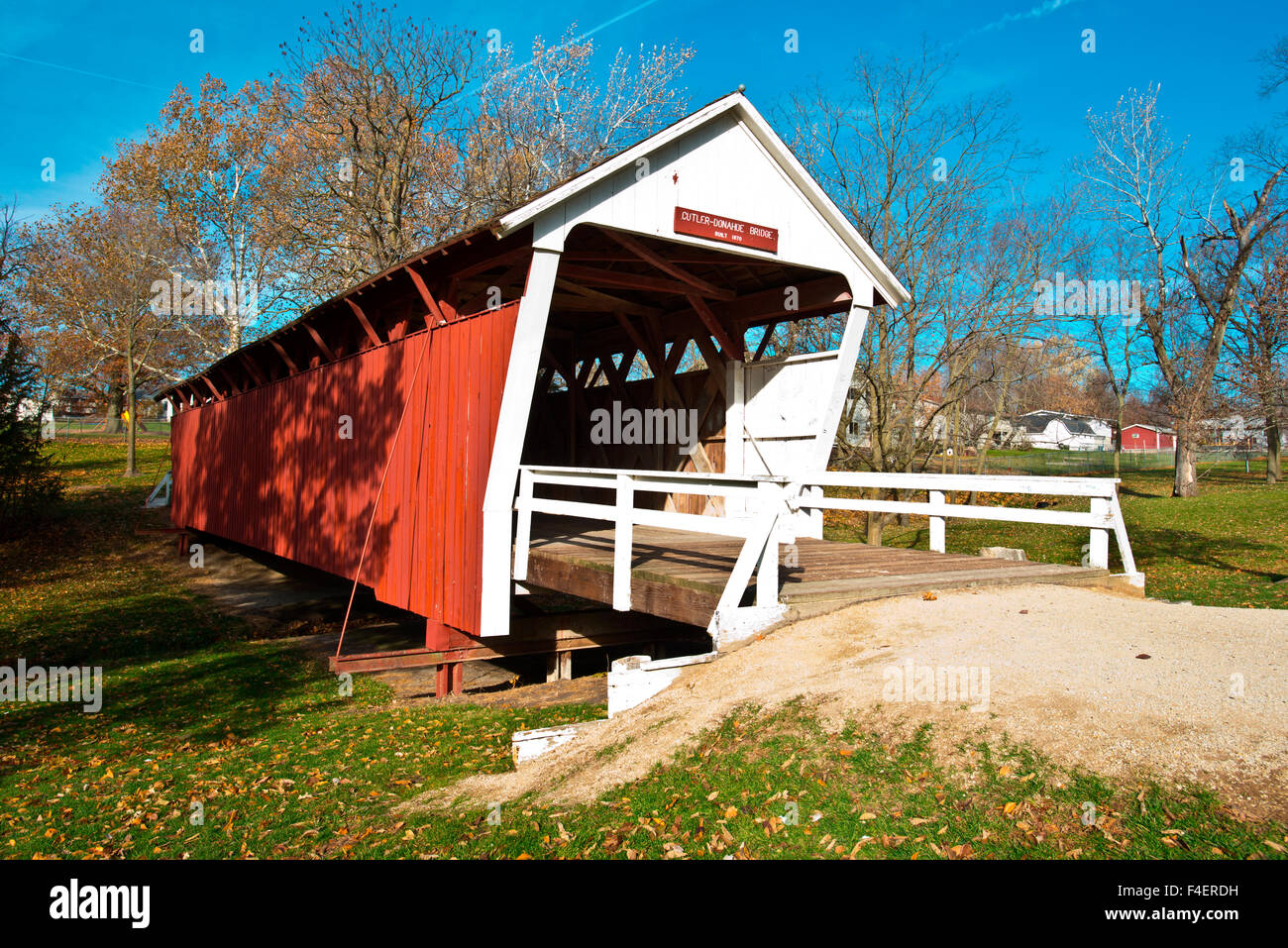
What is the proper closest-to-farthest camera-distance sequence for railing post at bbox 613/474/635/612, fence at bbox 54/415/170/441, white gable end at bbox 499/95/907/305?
railing post at bbox 613/474/635/612, white gable end at bbox 499/95/907/305, fence at bbox 54/415/170/441

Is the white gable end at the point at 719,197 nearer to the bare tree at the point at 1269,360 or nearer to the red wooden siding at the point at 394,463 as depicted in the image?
the red wooden siding at the point at 394,463

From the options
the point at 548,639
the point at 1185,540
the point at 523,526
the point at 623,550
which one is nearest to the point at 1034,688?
the point at 623,550

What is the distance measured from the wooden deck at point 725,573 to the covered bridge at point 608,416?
0.11ft

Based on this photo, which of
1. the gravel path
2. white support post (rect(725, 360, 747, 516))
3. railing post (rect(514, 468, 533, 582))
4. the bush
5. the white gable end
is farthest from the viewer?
the bush

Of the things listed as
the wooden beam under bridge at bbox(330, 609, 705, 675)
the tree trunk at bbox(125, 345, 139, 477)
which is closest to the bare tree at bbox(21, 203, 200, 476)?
the tree trunk at bbox(125, 345, 139, 477)

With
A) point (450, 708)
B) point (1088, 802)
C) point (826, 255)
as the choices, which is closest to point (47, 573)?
point (450, 708)

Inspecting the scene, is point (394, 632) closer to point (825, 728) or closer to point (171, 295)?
point (825, 728)

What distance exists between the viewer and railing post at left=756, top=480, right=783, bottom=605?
A: 5.41 meters

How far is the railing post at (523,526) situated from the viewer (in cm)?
779

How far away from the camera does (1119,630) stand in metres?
5.41

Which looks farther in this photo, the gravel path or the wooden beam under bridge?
the wooden beam under bridge

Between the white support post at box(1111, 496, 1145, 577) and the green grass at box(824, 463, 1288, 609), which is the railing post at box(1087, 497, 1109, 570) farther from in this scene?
the green grass at box(824, 463, 1288, 609)

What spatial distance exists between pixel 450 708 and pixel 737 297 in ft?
19.3

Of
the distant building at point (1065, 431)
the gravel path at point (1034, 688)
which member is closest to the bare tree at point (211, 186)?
the gravel path at point (1034, 688)
